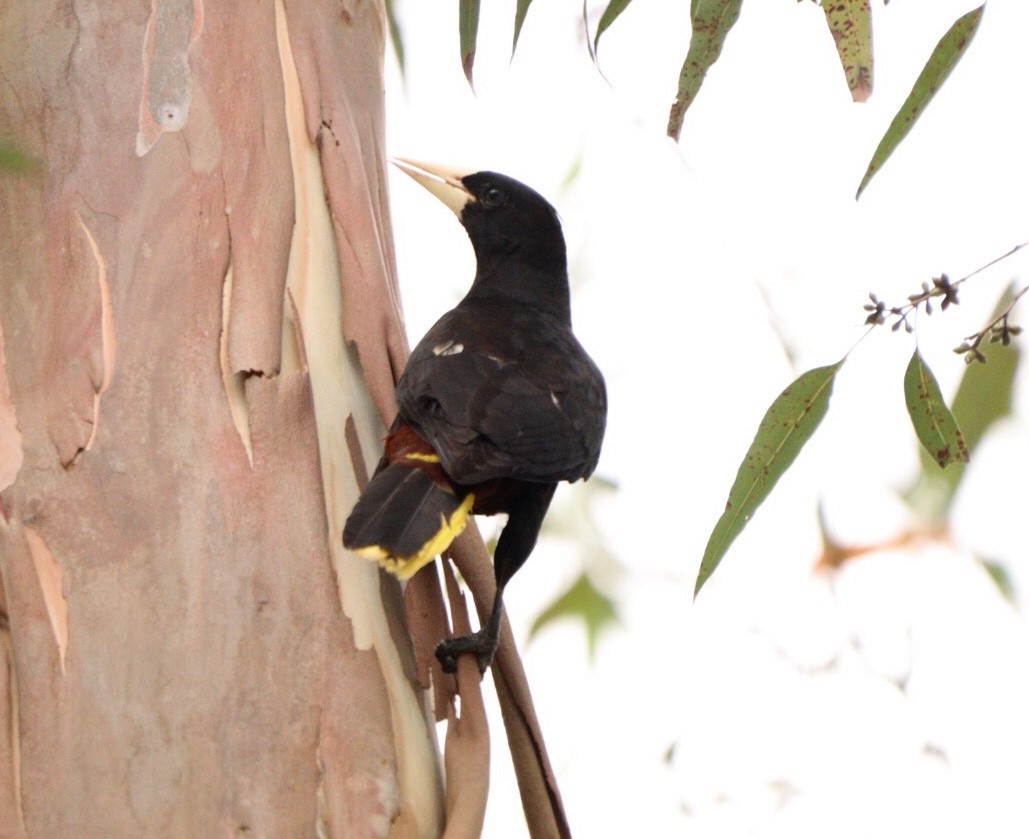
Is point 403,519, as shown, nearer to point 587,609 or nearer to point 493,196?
point 493,196

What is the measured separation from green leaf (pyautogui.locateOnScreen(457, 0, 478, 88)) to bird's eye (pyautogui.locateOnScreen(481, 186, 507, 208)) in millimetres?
415

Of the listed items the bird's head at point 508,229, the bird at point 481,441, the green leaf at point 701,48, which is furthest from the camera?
the bird's head at point 508,229

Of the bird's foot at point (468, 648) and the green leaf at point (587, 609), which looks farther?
the green leaf at point (587, 609)

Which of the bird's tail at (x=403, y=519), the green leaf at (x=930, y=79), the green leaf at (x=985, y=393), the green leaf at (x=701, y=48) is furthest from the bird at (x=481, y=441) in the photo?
the green leaf at (x=985, y=393)

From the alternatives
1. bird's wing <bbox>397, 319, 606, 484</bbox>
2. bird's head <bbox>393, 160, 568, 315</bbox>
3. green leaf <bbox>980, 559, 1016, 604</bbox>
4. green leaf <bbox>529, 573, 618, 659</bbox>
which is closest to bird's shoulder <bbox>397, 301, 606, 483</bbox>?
bird's wing <bbox>397, 319, 606, 484</bbox>

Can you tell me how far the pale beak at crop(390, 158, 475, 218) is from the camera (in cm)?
272

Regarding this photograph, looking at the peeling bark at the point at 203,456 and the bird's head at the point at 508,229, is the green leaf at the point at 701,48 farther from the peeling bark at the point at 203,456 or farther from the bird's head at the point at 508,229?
the bird's head at the point at 508,229

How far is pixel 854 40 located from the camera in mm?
1835

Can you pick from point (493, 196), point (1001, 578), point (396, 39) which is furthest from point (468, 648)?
point (1001, 578)

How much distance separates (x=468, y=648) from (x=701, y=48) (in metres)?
0.93

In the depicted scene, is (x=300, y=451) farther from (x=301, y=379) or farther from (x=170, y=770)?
(x=170, y=770)

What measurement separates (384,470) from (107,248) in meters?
0.46

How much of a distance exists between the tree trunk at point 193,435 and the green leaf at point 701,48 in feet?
1.59

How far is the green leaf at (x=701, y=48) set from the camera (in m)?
2.01
